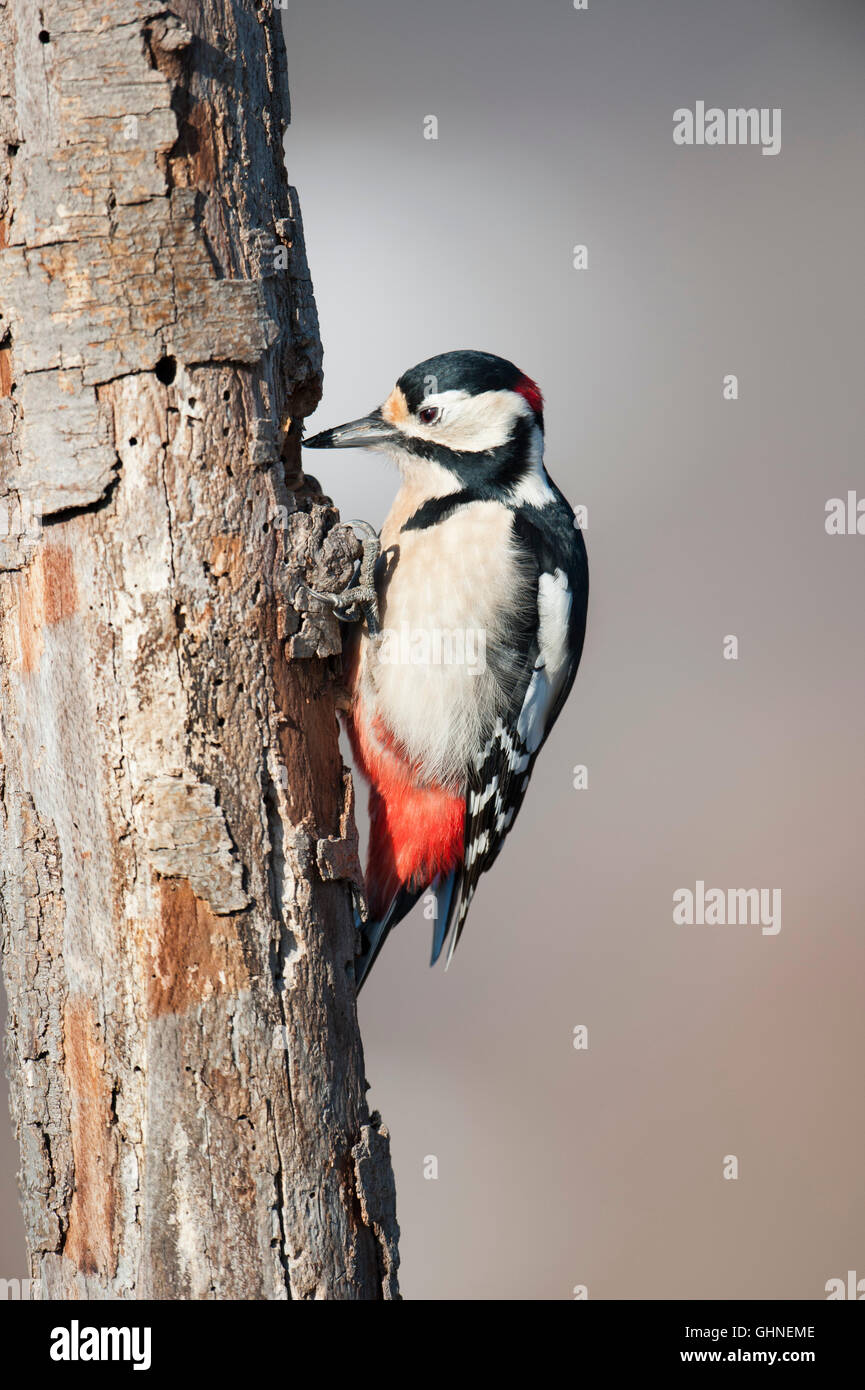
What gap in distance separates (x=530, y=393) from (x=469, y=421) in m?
0.15

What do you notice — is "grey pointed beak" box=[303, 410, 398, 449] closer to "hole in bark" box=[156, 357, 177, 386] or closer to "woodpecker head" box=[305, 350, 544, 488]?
"woodpecker head" box=[305, 350, 544, 488]

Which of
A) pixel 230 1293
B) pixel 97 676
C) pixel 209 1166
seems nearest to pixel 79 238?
pixel 97 676

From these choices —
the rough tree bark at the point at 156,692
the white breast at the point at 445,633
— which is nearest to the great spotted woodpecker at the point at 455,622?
the white breast at the point at 445,633

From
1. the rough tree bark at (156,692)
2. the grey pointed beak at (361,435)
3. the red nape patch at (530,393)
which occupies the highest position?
the red nape patch at (530,393)

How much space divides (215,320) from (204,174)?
0.16 m

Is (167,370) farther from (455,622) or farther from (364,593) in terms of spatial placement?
(455,622)

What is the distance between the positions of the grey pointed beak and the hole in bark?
1.60ft

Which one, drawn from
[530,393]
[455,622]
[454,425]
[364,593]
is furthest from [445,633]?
[530,393]

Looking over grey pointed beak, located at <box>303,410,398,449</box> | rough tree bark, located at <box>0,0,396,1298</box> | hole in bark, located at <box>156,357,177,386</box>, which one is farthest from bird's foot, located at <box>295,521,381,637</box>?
hole in bark, located at <box>156,357,177,386</box>

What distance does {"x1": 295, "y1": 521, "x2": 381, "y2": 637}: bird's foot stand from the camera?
157 cm

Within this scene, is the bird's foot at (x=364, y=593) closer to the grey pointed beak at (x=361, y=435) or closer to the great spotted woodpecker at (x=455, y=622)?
the great spotted woodpecker at (x=455, y=622)

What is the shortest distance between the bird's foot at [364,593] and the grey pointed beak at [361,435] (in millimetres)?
128

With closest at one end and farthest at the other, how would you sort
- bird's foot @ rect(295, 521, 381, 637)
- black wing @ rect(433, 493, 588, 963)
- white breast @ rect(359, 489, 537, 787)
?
bird's foot @ rect(295, 521, 381, 637) < white breast @ rect(359, 489, 537, 787) < black wing @ rect(433, 493, 588, 963)

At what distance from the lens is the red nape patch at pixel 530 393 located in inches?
73.2
